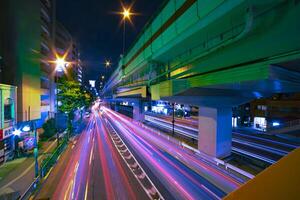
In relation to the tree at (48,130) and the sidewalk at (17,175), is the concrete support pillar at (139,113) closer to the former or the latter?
the tree at (48,130)

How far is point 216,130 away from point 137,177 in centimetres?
836

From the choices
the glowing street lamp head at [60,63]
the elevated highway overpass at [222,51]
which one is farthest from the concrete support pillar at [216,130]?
the glowing street lamp head at [60,63]

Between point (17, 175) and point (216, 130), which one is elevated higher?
point (216, 130)

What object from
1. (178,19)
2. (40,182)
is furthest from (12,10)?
(178,19)

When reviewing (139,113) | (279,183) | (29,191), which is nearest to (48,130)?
(29,191)

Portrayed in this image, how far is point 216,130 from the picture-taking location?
48.7ft

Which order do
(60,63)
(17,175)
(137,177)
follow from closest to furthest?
(137,177), (17,175), (60,63)

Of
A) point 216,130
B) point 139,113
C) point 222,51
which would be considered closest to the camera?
point 222,51

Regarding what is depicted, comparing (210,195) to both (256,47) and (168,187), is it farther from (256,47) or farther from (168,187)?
(256,47)

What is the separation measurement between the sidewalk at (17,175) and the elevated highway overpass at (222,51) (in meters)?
13.8

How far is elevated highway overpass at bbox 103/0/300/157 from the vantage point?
5961 mm

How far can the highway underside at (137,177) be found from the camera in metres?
11.1

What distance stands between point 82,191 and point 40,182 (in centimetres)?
427

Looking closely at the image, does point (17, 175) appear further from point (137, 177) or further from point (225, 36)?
point (225, 36)
